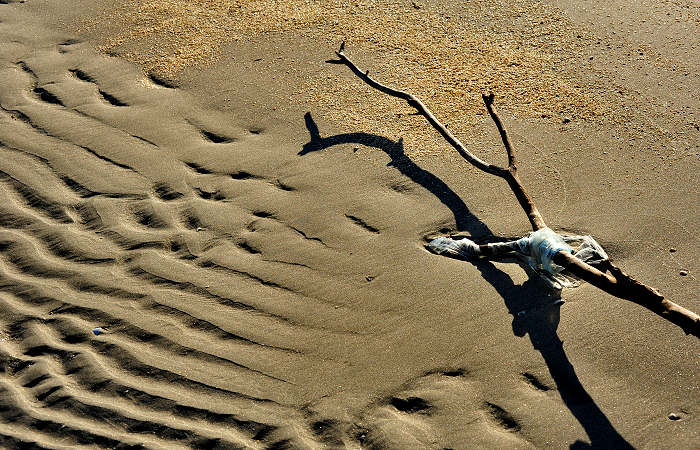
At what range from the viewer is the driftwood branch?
2270 mm

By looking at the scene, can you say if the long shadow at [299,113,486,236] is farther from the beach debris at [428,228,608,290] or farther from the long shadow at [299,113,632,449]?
the beach debris at [428,228,608,290]

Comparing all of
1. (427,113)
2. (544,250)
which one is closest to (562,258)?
(544,250)

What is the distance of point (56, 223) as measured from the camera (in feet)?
10.8

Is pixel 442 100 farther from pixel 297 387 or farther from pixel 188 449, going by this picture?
pixel 188 449

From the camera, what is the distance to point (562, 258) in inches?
100

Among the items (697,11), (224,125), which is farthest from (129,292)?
(697,11)

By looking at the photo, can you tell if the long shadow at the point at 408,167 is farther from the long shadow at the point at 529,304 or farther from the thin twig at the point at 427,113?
the thin twig at the point at 427,113

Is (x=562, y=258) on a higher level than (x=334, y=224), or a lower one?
lower

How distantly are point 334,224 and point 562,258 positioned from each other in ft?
3.94

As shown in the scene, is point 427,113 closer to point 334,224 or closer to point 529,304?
point 334,224

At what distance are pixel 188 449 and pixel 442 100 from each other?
99.9 inches

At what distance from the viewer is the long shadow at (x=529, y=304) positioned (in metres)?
2.34

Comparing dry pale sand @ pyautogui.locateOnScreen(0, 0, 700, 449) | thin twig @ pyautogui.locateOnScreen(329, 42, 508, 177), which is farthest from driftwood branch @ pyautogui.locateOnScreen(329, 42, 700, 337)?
dry pale sand @ pyautogui.locateOnScreen(0, 0, 700, 449)

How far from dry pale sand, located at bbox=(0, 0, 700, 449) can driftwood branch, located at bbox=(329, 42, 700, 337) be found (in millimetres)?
146
